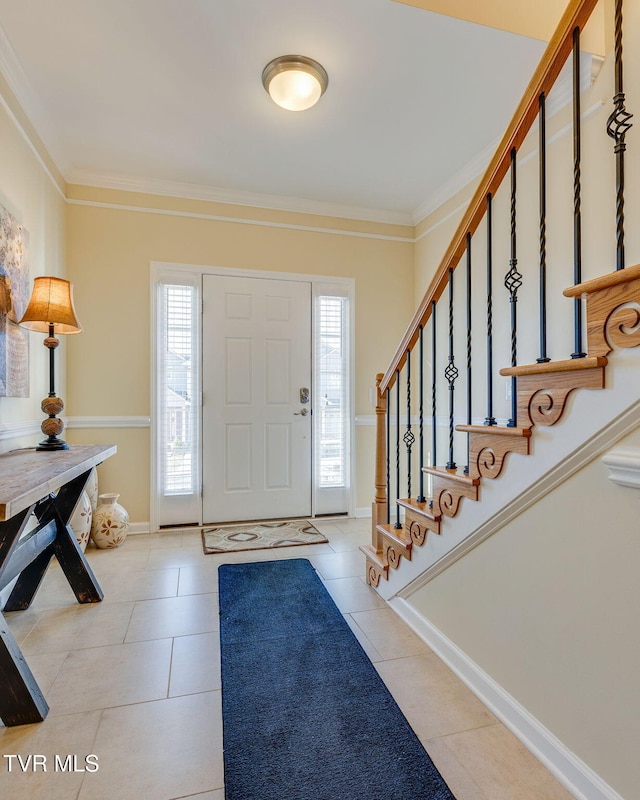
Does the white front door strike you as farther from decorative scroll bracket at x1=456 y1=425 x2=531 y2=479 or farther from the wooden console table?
decorative scroll bracket at x1=456 y1=425 x2=531 y2=479

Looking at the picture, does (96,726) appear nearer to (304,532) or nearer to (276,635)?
(276,635)

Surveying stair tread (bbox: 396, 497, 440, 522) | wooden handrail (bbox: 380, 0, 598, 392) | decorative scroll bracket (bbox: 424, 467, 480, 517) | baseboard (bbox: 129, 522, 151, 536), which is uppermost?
wooden handrail (bbox: 380, 0, 598, 392)

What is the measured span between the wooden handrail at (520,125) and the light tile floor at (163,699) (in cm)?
144

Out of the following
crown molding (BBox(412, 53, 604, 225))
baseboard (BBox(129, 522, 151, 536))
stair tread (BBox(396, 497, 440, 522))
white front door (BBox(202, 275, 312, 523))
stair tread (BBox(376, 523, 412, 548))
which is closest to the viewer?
stair tread (BBox(396, 497, 440, 522))

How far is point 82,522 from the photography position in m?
2.80

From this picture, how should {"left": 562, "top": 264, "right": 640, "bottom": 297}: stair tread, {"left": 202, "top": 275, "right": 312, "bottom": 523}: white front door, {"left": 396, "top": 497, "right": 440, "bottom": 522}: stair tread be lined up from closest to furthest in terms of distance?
1. {"left": 562, "top": 264, "right": 640, "bottom": 297}: stair tread
2. {"left": 396, "top": 497, "right": 440, "bottom": 522}: stair tread
3. {"left": 202, "top": 275, "right": 312, "bottom": 523}: white front door

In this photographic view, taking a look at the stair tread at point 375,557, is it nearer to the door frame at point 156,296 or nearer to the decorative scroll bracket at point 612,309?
the door frame at point 156,296

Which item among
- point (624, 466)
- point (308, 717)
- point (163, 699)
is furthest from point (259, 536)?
point (624, 466)

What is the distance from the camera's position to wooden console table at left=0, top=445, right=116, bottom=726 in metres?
1.37

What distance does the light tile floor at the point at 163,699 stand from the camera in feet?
3.88

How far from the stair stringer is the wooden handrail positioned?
0.80 meters

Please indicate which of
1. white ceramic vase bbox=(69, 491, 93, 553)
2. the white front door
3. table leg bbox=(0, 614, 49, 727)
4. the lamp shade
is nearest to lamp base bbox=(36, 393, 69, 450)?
the lamp shade

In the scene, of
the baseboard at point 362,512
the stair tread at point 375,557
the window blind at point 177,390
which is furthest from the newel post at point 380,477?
the window blind at point 177,390

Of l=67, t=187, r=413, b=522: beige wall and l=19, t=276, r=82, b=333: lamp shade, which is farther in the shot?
l=67, t=187, r=413, b=522: beige wall
